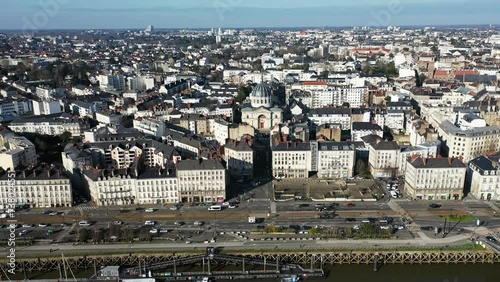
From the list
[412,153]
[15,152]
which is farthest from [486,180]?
[15,152]

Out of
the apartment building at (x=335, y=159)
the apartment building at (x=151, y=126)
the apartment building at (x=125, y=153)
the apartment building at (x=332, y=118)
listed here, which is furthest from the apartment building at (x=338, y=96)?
the apartment building at (x=125, y=153)

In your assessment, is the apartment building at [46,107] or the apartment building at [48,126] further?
the apartment building at [46,107]

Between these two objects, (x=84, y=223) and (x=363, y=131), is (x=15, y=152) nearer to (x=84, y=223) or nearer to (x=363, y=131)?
(x=84, y=223)

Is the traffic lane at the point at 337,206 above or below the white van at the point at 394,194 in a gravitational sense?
below

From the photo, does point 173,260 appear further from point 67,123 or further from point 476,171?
point 67,123

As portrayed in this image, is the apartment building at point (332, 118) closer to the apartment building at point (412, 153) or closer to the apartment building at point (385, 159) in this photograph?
the apartment building at point (385, 159)

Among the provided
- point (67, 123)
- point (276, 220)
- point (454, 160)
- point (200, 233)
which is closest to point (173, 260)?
point (200, 233)
